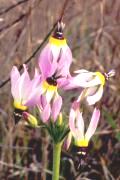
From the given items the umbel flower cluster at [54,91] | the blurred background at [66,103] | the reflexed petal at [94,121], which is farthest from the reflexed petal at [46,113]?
the blurred background at [66,103]

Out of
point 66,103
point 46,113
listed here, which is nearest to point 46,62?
point 46,113

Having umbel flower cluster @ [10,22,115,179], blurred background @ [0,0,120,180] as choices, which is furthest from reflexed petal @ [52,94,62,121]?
blurred background @ [0,0,120,180]

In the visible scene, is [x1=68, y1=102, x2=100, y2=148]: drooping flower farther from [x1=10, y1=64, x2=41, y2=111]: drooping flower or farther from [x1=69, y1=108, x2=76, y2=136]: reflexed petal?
[x1=10, y1=64, x2=41, y2=111]: drooping flower

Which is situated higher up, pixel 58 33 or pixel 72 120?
pixel 58 33

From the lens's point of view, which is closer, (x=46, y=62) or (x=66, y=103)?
(x=46, y=62)

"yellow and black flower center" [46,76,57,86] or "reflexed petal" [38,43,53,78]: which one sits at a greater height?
"reflexed petal" [38,43,53,78]

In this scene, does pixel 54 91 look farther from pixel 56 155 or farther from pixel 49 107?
pixel 56 155

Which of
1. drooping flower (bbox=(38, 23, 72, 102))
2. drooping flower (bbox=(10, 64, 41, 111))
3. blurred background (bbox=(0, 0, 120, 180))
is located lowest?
blurred background (bbox=(0, 0, 120, 180))

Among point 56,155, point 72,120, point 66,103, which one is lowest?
point 66,103
